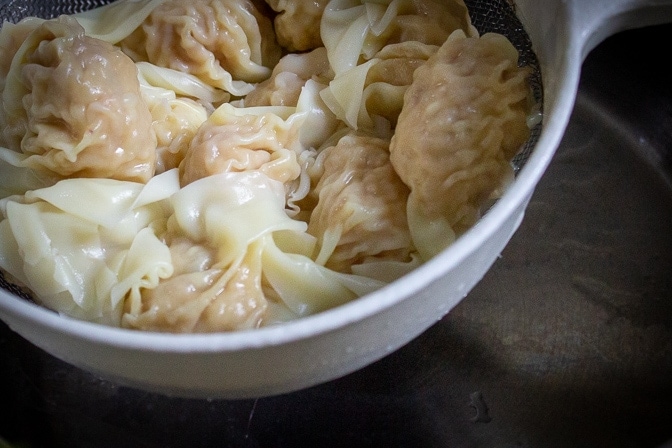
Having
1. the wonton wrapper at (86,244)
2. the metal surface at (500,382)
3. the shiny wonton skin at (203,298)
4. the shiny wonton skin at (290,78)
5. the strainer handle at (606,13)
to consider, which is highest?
the strainer handle at (606,13)

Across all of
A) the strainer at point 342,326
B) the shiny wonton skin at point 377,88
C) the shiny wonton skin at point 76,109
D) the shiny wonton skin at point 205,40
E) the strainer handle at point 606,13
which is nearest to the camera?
the strainer at point 342,326

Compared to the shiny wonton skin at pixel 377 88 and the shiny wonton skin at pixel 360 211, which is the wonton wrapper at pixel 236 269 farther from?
the shiny wonton skin at pixel 377 88

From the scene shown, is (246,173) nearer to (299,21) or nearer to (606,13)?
(299,21)

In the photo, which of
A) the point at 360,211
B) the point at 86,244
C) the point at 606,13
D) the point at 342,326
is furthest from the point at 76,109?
the point at 606,13

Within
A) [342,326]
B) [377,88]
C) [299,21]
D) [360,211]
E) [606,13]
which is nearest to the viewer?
[342,326]

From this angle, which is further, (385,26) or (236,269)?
(385,26)

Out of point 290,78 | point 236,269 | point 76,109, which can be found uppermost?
point 76,109

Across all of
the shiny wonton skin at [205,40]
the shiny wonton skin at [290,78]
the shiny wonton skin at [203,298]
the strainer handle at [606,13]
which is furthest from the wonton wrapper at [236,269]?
the strainer handle at [606,13]
